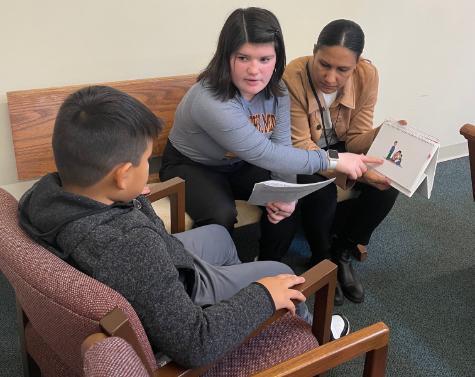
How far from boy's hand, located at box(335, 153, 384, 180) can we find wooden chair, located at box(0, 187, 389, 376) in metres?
0.68

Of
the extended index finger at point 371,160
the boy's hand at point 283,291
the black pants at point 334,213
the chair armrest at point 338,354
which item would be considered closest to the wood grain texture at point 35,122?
the black pants at point 334,213

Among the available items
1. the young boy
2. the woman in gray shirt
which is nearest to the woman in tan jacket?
the woman in gray shirt

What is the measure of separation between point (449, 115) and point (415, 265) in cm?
142

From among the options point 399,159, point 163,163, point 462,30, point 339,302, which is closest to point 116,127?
point 163,163

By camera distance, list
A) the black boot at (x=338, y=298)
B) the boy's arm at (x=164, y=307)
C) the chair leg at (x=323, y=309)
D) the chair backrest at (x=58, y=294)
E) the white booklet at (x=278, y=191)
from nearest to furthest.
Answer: the chair backrest at (x=58, y=294), the boy's arm at (x=164, y=307), the chair leg at (x=323, y=309), the white booklet at (x=278, y=191), the black boot at (x=338, y=298)

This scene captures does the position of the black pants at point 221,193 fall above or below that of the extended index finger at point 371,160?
below

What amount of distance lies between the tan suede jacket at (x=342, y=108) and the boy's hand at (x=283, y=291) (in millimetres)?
906

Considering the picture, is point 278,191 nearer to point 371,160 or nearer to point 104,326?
point 371,160

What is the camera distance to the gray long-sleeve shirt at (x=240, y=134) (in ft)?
5.14

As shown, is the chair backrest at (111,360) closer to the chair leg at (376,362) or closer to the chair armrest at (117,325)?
the chair armrest at (117,325)

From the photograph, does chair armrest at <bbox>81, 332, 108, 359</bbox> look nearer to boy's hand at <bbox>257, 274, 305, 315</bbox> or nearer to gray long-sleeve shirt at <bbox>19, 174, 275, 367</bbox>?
gray long-sleeve shirt at <bbox>19, 174, 275, 367</bbox>

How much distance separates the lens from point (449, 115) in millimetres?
3133

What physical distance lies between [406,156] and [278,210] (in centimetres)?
53

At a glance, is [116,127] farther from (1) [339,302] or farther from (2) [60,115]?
(1) [339,302]
